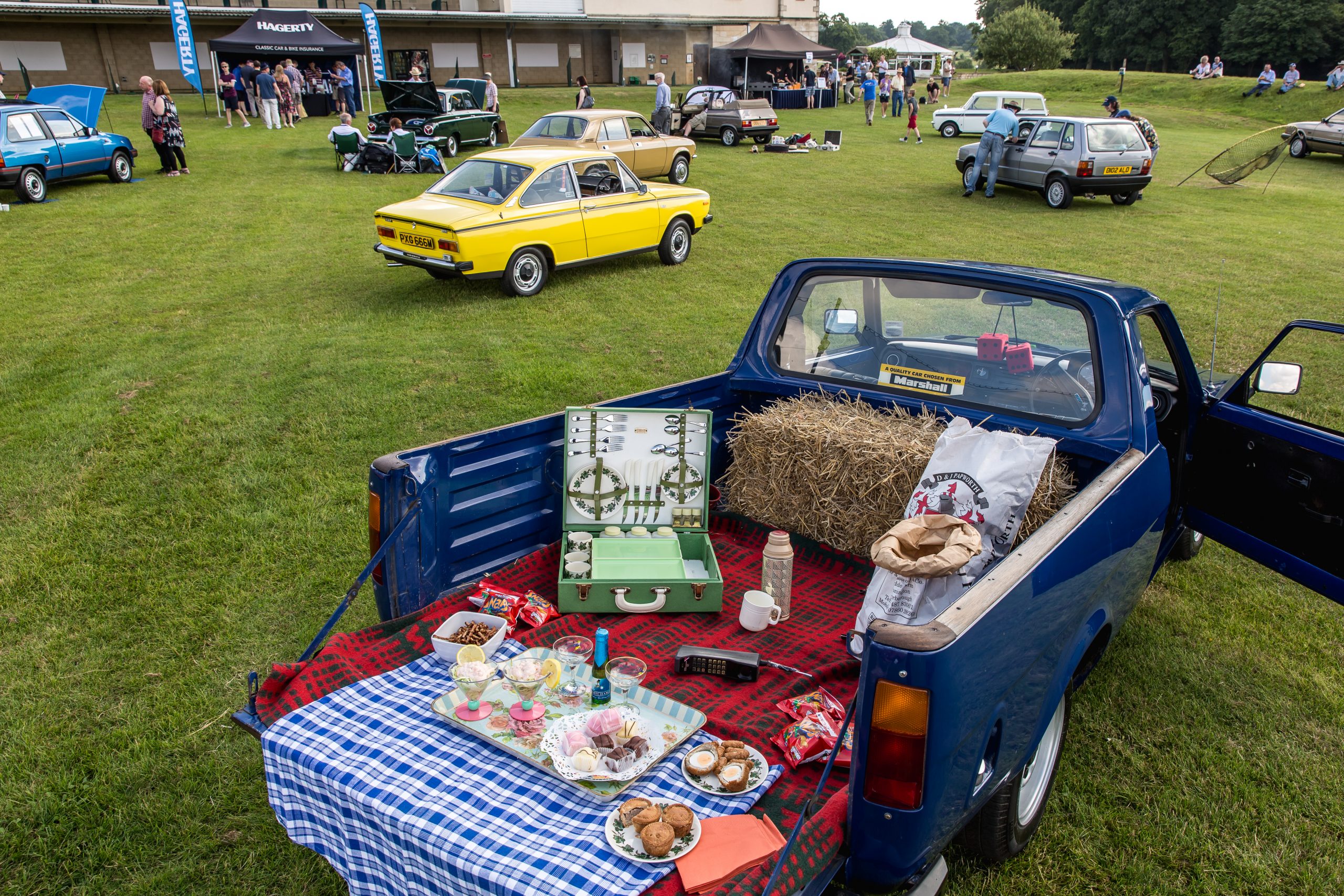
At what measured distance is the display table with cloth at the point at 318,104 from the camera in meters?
28.7

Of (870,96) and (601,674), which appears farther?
(870,96)

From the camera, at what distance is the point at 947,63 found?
44594 mm

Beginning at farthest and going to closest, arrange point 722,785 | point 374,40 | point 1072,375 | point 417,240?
1. point 374,40
2. point 417,240
3. point 1072,375
4. point 722,785

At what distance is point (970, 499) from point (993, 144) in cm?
1636

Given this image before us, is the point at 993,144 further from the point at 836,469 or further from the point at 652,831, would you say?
the point at 652,831

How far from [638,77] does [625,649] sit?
4793 cm

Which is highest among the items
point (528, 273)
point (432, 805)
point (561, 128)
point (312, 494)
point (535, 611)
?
point (561, 128)

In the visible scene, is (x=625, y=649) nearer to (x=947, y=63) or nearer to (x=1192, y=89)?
(x=1192, y=89)

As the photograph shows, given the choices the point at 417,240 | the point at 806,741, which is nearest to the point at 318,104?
the point at 417,240

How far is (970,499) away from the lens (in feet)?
10.8

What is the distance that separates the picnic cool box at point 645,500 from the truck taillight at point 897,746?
4.65 ft

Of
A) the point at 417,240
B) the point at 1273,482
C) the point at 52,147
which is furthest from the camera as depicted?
the point at 52,147

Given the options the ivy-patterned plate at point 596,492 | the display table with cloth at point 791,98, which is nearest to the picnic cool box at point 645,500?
the ivy-patterned plate at point 596,492

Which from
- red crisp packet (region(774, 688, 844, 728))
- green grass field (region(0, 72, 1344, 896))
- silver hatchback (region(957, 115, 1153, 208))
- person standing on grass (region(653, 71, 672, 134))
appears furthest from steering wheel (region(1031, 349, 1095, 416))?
person standing on grass (region(653, 71, 672, 134))
